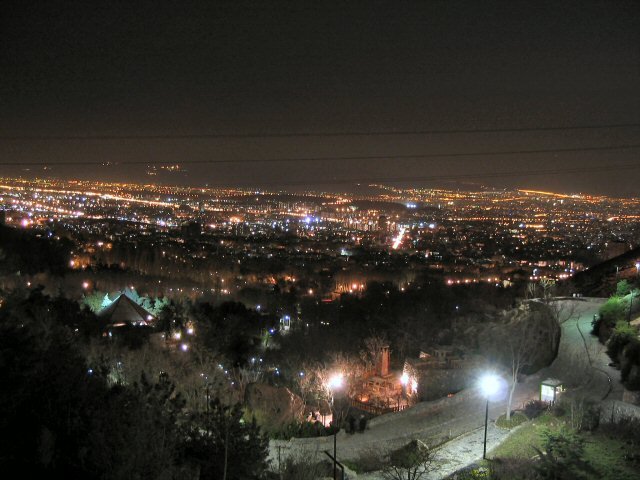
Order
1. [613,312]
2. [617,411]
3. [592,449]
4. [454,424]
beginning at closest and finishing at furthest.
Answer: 1. [592,449]
2. [617,411]
3. [454,424]
4. [613,312]

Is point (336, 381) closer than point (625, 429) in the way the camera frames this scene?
No

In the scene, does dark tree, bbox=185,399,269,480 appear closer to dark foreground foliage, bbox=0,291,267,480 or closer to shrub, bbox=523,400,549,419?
dark foreground foliage, bbox=0,291,267,480

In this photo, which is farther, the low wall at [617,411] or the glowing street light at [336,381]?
the glowing street light at [336,381]

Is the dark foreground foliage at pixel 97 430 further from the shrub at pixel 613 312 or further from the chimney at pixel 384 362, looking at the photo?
the shrub at pixel 613 312

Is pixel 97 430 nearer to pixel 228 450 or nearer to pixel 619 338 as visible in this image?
pixel 228 450

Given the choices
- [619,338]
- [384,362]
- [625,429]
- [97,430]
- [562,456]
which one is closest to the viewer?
[97,430]

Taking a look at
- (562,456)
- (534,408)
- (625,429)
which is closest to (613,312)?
(534,408)

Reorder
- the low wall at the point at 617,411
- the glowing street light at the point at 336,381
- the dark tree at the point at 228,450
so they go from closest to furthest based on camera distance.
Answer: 1. the dark tree at the point at 228,450
2. the low wall at the point at 617,411
3. the glowing street light at the point at 336,381

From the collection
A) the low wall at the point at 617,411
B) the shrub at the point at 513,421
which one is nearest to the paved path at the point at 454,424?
the shrub at the point at 513,421

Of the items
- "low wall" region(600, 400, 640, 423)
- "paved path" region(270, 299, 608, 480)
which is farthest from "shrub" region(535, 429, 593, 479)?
"paved path" region(270, 299, 608, 480)
